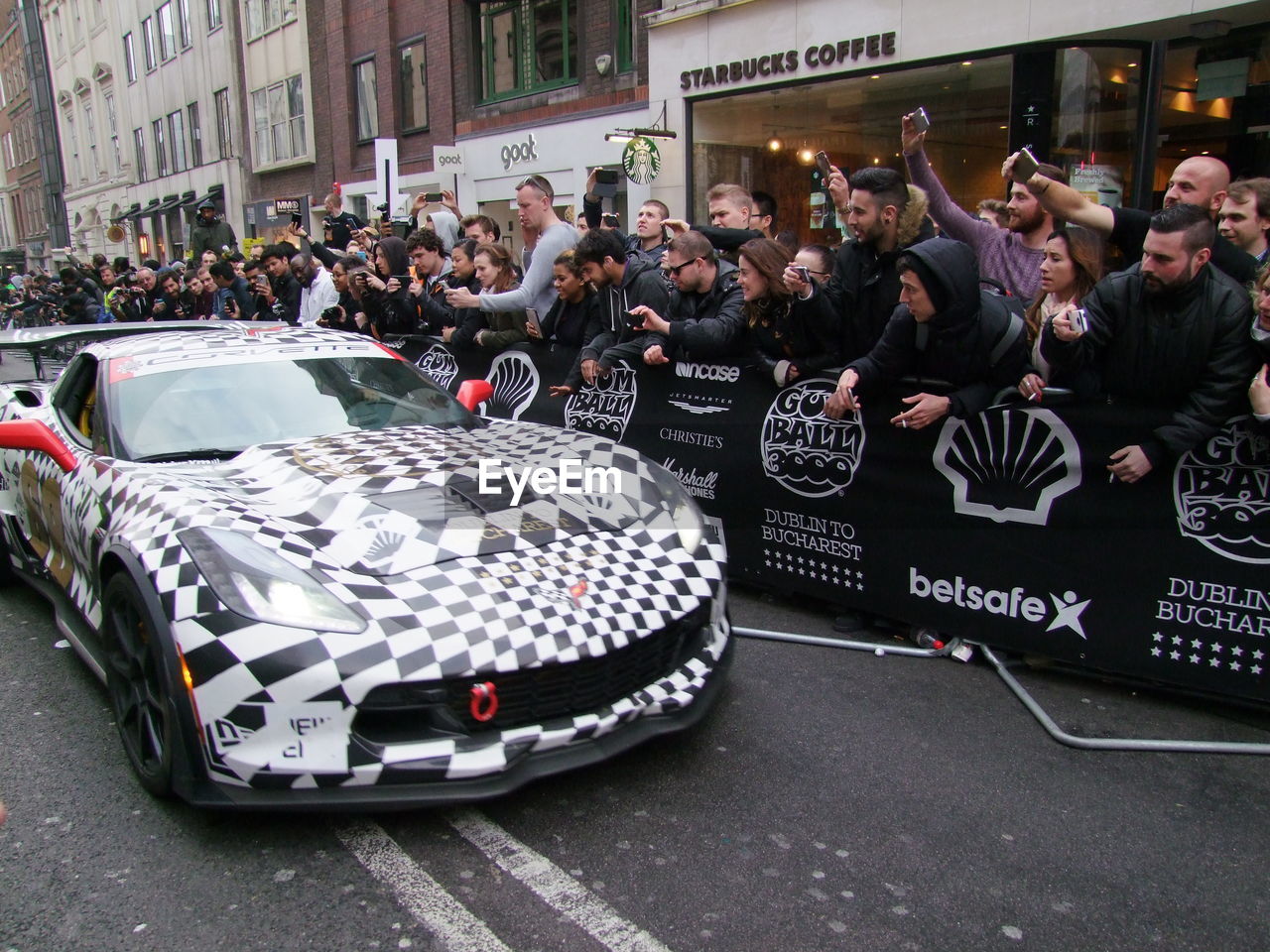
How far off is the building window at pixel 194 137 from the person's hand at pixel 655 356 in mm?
32652

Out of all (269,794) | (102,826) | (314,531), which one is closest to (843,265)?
(314,531)

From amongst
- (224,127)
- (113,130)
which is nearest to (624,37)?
(224,127)

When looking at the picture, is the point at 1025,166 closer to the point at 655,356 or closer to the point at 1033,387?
the point at 1033,387

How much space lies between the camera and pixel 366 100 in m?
22.8

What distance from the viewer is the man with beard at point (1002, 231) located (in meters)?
4.81

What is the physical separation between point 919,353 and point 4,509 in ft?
15.0

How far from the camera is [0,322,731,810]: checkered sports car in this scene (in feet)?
8.57

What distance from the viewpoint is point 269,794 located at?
263 cm

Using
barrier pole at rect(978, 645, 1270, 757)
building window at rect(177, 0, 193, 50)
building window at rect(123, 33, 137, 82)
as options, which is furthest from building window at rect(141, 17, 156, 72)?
barrier pole at rect(978, 645, 1270, 757)

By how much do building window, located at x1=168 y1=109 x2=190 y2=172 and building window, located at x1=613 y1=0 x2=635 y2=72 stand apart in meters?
24.3

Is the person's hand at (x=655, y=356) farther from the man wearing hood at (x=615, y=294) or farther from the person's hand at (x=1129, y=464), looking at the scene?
the person's hand at (x=1129, y=464)

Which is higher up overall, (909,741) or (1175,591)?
(1175,591)

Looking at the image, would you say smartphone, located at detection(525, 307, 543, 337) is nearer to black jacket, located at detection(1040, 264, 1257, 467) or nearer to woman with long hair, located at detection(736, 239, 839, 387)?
woman with long hair, located at detection(736, 239, 839, 387)

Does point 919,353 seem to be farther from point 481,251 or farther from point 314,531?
point 481,251
